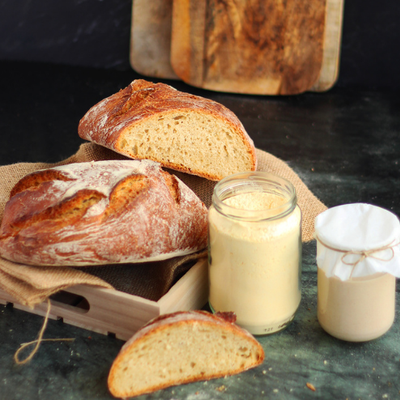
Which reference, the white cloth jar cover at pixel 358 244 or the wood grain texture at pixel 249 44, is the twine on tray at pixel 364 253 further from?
the wood grain texture at pixel 249 44

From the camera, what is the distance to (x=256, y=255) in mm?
1149

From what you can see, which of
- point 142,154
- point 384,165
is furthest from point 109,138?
point 384,165

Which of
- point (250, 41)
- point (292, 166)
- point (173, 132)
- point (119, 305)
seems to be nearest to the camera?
point (119, 305)

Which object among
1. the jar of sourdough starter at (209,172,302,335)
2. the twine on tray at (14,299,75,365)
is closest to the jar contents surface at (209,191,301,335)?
the jar of sourdough starter at (209,172,302,335)

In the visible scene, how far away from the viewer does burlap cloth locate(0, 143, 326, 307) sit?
121 centimetres

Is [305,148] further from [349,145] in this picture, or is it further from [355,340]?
[355,340]

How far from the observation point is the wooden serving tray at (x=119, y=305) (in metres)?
1.18

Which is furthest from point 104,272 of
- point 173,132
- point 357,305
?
point 357,305

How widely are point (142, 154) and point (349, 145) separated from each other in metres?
1.08

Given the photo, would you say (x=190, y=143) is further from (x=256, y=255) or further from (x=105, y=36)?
(x=105, y=36)

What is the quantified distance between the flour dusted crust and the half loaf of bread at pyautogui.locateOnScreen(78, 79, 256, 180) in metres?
0.28

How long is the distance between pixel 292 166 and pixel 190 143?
0.63m

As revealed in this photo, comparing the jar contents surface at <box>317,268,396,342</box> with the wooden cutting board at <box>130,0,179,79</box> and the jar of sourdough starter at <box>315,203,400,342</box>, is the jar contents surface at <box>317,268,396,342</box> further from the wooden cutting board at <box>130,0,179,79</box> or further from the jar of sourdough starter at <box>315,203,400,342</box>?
the wooden cutting board at <box>130,0,179,79</box>

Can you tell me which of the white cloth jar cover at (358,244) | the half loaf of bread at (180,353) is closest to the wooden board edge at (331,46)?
the white cloth jar cover at (358,244)
